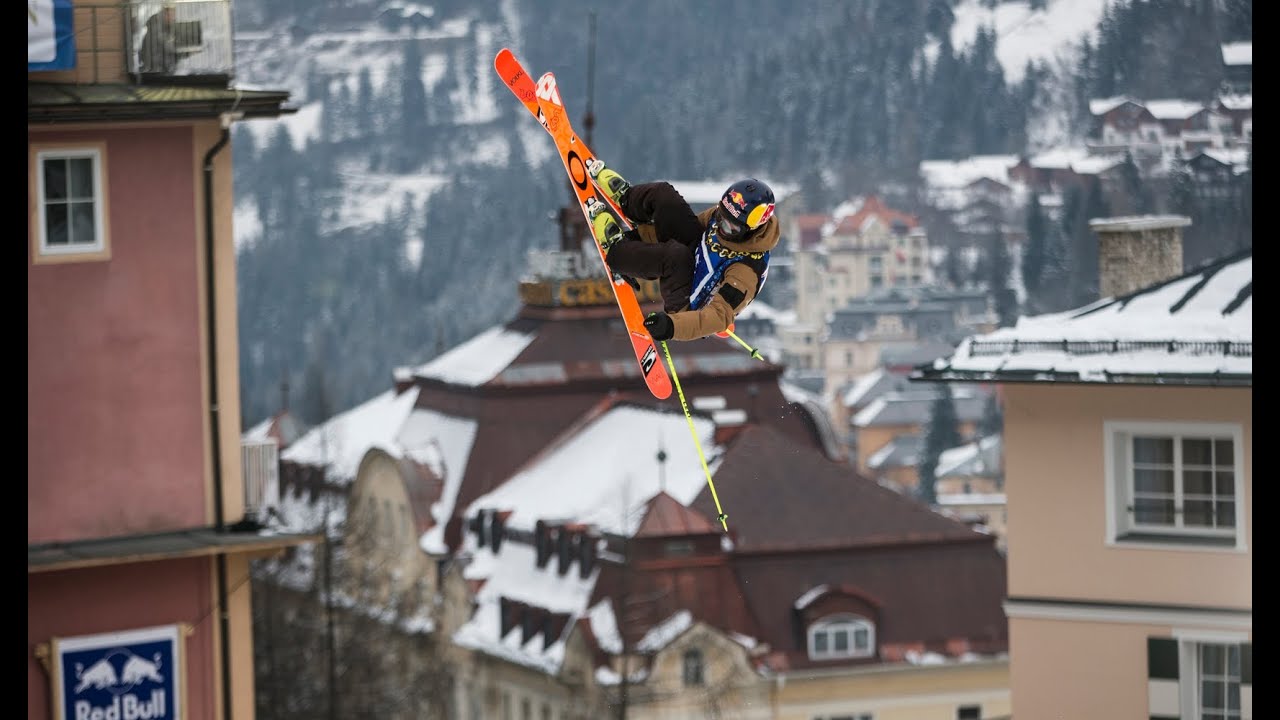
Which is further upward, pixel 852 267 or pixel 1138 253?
pixel 852 267

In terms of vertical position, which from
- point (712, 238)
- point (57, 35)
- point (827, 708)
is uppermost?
point (57, 35)

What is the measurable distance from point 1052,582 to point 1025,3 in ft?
358

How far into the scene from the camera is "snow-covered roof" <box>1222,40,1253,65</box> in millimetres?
83938

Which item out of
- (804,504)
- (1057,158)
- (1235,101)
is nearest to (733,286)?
(804,504)

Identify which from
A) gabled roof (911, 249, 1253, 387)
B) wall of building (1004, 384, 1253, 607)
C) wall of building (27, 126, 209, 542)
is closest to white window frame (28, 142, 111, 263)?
wall of building (27, 126, 209, 542)

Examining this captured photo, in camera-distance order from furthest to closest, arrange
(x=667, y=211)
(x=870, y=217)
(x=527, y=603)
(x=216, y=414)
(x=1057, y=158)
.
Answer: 1. (x=870, y=217)
2. (x=1057, y=158)
3. (x=527, y=603)
4. (x=216, y=414)
5. (x=667, y=211)

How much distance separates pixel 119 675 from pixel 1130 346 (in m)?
11.0

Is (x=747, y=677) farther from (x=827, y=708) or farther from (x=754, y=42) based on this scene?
(x=754, y=42)

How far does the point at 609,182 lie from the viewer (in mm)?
8664

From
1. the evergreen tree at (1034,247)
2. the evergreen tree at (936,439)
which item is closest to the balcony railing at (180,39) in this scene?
the evergreen tree at (936,439)

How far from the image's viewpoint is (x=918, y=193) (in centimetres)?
14675

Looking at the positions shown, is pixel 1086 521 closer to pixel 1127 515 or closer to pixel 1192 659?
pixel 1127 515

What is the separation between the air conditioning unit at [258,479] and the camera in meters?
24.3
